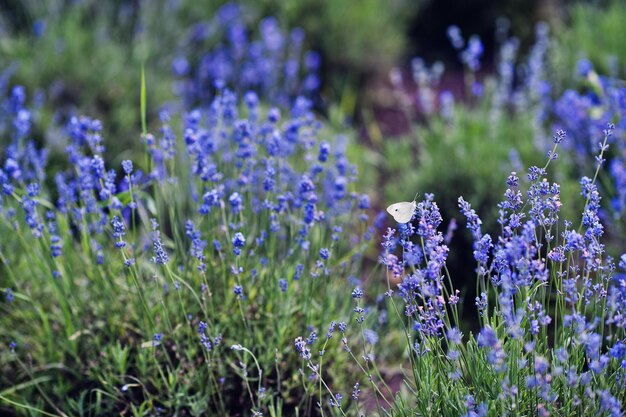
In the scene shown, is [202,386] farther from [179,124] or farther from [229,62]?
[229,62]

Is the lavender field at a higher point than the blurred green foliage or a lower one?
lower

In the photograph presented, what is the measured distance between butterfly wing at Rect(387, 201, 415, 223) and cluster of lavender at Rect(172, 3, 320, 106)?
275cm

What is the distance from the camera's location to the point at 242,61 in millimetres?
5398

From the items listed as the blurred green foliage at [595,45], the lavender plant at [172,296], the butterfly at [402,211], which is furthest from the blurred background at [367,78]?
the butterfly at [402,211]

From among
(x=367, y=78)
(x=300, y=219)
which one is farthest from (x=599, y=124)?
(x=367, y=78)

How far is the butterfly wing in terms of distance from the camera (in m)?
2.06

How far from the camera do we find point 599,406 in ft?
6.36

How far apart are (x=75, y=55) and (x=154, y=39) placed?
0.83 meters

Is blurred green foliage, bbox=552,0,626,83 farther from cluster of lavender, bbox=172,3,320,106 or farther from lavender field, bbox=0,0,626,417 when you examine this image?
cluster of lavender, bbox=172,3,320,106

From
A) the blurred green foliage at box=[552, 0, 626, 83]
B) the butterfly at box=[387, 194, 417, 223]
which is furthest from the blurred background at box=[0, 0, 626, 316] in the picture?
the butterfly at box=[387, 194, 417, 223]

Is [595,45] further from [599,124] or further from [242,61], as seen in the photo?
[242,61]

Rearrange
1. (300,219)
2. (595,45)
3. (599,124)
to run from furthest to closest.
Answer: (595,45)
(599,124)
(300,219)

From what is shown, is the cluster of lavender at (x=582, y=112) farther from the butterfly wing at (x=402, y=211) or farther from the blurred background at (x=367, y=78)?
the butterfly wing at (x=402, y=211)

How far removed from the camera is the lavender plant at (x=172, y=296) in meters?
2.46
